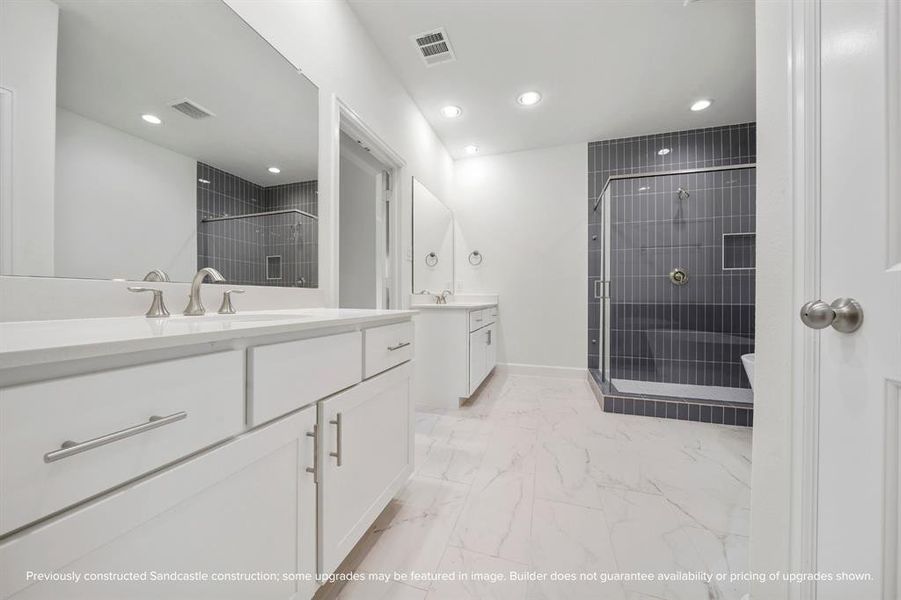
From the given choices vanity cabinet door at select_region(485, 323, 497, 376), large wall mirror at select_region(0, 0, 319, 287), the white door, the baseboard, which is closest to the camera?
the white door

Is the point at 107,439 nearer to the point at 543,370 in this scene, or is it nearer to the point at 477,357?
the point at 477,357

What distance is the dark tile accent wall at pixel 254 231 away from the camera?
44.4 inches

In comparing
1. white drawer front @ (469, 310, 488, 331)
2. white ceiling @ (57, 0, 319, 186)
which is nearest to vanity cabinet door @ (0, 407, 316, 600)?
white ceiling @ (57, 0, 319, 186)

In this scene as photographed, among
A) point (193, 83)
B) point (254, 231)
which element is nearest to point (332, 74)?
point (193, 83)

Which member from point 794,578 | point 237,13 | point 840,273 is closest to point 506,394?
point 794,578

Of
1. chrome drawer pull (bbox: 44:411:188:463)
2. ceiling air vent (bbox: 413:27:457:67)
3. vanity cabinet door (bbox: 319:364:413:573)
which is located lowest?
vanity cabinet door (bbox: 319:364:413:573)

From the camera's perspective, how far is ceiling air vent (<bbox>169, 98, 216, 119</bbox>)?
1011mm

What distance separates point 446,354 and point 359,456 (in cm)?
154

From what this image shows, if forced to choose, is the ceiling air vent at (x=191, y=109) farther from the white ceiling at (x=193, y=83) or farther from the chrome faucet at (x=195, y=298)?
the chrome faucet at (x=195, y=298)

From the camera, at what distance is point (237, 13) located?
1154 mm

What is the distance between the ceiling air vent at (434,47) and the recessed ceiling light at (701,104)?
2.07 m

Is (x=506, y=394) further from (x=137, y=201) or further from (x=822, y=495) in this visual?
(x=137, y=201)

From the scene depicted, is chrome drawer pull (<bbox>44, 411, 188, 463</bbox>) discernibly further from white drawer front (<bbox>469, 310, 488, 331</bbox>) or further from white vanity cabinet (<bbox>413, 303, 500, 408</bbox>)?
white drawer front (<bbox>469, 310, 488, 331</bbox>)

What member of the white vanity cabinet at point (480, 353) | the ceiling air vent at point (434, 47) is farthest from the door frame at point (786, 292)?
the white vanity cabinet at point (480, 353)
